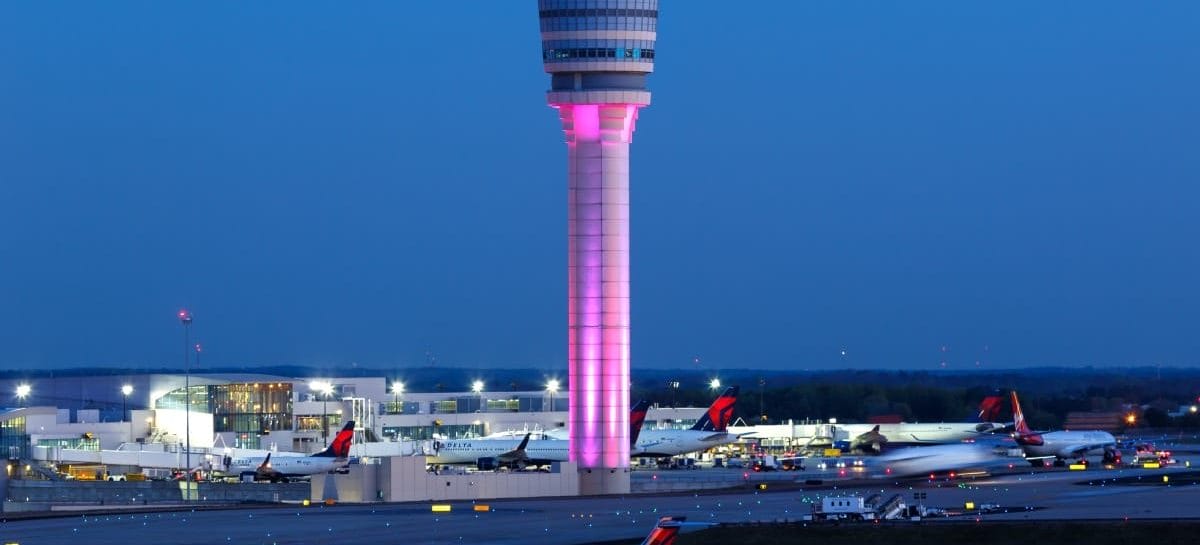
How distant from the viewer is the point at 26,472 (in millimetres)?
130875

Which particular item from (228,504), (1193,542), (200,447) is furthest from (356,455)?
(1193,542)

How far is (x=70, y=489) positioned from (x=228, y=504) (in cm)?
1145

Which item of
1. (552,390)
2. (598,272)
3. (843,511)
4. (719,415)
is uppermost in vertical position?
(598,272)

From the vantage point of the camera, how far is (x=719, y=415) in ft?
525

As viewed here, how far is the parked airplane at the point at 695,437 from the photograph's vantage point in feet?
516

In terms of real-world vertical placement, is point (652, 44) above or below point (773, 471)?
above

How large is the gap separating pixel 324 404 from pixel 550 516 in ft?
238

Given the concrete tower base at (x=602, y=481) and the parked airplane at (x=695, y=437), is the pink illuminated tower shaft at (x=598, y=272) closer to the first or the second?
the concrete tower base at (x=602, y=481)

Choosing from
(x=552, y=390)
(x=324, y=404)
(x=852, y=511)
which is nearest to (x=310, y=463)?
(x=324, y=404)

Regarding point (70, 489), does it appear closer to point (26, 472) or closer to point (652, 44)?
point (26, 472)

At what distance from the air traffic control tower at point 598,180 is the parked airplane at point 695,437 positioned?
32689 mm

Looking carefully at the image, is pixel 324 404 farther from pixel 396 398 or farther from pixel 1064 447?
pixel 1064 447

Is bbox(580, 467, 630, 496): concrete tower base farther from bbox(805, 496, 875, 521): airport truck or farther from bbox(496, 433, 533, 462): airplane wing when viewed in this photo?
bbox(805, 496, 875, 521): airport truck

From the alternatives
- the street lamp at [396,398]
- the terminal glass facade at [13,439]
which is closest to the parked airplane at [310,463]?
the terminal glass facade at [13,439]
